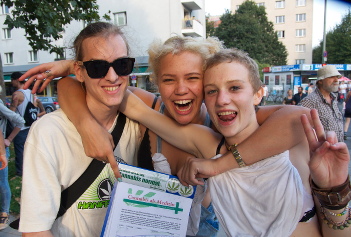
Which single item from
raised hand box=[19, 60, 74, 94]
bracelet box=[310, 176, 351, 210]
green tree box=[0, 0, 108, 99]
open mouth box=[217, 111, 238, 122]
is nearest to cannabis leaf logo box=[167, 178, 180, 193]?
open mouth box=[217, 111, 238, 122]

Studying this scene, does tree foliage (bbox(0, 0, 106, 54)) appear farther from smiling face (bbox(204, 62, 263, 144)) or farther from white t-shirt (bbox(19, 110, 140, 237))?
smiling face (bbox(204, 62, 263, 144))

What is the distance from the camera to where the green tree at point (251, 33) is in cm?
4138

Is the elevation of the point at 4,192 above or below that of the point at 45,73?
below

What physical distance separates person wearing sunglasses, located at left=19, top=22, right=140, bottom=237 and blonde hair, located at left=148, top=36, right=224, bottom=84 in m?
0.34

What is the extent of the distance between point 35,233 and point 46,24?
6.62 meters

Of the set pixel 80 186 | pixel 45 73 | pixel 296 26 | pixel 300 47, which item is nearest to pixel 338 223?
pixel 80 186

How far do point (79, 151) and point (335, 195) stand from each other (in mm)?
1255

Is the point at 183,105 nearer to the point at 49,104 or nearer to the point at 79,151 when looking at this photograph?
the point at 79,151

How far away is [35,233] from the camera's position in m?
1.31

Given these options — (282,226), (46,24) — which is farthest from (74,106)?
(46,24)

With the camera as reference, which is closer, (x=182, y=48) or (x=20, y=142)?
(x=182, y=48)

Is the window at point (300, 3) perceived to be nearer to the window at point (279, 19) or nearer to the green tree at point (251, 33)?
the window at point (279, 19)

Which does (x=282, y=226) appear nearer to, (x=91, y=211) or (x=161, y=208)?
(x=161, y=208)

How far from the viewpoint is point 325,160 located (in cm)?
116
